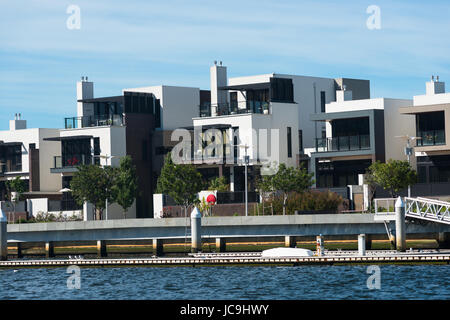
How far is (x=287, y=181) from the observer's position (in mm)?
78312

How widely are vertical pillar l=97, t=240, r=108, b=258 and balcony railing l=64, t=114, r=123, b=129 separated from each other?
61.2 feet

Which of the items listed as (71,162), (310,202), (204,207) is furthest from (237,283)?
(71,162)

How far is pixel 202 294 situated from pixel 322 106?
48625 millimetres

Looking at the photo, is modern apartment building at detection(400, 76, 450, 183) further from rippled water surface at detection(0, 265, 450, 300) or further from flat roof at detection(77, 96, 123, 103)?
flat roof at detection(77, 96, 123, 103)

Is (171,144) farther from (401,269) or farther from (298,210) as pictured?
(401,269)

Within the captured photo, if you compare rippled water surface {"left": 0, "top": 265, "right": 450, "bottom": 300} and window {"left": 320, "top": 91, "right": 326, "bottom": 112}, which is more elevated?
window {"left": 320, "top": 91, "right": 326, "bottom": 112}

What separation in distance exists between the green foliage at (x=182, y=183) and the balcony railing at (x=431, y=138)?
17074mm

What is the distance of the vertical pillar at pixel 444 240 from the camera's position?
67375 mm

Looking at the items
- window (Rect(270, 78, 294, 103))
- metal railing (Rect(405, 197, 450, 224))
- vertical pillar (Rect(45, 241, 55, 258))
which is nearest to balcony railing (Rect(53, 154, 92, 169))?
vertical pillar (Rect(45, 241, 55, 258))

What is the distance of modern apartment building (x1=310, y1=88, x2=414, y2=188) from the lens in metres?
82.8

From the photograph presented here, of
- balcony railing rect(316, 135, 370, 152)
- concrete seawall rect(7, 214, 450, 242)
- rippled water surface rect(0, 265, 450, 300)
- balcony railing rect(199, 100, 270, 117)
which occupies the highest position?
balcony railing rect(199, 100, 270, 117)

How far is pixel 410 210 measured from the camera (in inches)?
2589

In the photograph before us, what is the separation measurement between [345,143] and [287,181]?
7842 millimetres
